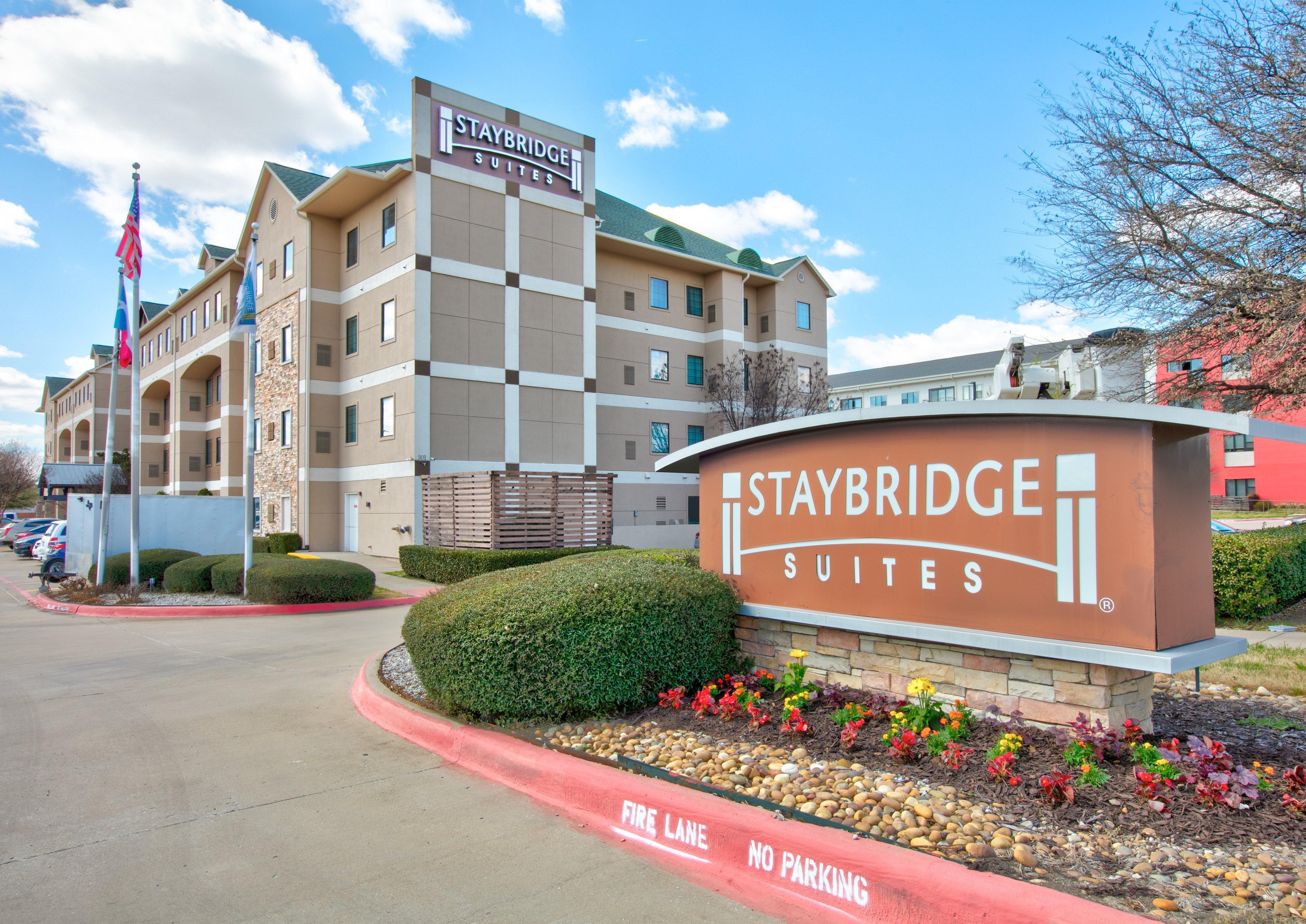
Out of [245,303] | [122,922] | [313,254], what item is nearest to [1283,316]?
[122,922]

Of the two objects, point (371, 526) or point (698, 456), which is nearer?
point (698, 456)

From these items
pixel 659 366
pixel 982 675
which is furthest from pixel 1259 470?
pixel 982 675

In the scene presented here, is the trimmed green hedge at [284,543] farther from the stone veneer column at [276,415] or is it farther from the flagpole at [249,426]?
the flagpole at [249,426]

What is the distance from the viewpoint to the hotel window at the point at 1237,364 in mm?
12266

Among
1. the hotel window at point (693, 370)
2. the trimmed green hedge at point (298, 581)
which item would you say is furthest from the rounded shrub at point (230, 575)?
the hotel window at point (693, 370)

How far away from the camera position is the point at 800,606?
6.34m

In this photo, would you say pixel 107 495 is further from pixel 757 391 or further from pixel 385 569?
pixel 757 391

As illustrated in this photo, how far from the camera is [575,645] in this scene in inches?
234

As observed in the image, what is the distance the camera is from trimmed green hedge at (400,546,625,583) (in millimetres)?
18984

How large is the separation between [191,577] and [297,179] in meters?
22.1

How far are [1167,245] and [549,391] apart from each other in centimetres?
2098

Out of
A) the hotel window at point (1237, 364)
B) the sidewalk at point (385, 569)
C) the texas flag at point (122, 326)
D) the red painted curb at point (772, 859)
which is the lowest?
the sidewalk at point (385, 569)

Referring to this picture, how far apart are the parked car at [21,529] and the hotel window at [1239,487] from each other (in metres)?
71.0

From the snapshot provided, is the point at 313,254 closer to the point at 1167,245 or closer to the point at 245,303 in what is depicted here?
the point at 245,303
